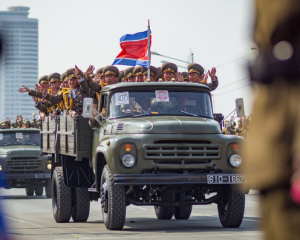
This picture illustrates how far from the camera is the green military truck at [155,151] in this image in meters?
11.3

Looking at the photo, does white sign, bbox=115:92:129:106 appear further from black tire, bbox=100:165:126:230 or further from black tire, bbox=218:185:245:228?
black tire, bbox=218:185:245:228

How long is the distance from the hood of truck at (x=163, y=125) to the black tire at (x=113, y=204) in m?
0.76

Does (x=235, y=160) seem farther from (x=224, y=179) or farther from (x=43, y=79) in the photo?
(x=43, y=79)

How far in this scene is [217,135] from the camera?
11.7 metres

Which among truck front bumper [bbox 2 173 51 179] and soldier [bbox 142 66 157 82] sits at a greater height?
soldier [bbox 142 66 157 82]

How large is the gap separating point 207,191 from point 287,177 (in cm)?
1004

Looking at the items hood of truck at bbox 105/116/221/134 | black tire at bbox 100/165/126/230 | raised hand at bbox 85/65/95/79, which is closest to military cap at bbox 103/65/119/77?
raised hand at bbox 85/65/95/79

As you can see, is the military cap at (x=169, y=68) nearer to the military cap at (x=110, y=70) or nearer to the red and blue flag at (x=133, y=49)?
the military cap at (x=110, y=70)

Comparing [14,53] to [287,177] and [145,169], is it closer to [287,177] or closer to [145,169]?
[287,177]

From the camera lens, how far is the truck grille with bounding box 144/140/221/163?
11320 mm

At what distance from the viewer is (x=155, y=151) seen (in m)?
11.3

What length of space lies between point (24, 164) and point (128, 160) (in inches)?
514

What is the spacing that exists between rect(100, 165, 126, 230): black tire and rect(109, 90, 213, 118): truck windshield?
1314 millimetres

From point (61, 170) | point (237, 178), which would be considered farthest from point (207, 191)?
point (61, 170)
